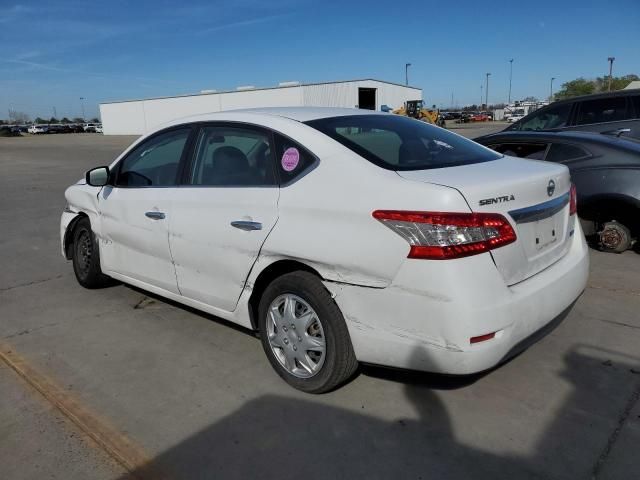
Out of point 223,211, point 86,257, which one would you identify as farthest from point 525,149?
point 86,257

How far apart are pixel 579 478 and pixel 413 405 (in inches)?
34.6

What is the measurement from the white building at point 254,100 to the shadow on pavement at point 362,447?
136 ft

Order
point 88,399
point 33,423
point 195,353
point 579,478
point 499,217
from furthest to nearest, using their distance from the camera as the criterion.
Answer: point 195,353 → point 88,399 → point 33,423 → point 499,217 → point 579,478

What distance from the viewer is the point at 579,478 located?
2.30 metres

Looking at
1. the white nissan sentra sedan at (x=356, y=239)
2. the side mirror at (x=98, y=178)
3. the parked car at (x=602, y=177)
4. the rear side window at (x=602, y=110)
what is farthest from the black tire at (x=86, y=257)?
the rear side window at (x=602, y=110)

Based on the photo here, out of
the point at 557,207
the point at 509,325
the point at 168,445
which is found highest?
the point at 557,207

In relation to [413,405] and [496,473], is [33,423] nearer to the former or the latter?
[413,405]

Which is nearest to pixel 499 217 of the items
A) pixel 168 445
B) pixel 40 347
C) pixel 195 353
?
pixel 168 445

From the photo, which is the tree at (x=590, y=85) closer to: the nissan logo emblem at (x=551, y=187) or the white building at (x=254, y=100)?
the white building at (x=254, y=100)

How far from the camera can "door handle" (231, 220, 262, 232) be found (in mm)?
3059

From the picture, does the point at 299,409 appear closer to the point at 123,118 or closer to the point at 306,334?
the point at 306,334

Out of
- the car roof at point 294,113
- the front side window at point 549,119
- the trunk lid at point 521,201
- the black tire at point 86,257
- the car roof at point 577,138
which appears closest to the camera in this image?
the trunk lid at point 521,201

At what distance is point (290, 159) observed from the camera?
121 inches

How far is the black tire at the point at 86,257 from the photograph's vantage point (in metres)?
4.74
